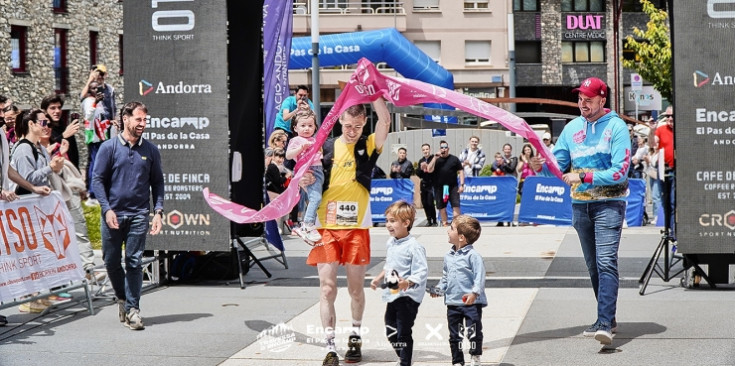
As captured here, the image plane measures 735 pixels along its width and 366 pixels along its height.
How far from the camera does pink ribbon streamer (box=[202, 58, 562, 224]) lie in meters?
8.42

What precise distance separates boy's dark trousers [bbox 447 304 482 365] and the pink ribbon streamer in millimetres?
1596

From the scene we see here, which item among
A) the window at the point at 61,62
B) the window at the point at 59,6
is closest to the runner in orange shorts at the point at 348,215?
the window at the point at 61,62

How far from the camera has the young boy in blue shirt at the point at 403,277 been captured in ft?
24.2

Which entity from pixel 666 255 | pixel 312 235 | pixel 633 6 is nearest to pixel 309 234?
pixel 312 235

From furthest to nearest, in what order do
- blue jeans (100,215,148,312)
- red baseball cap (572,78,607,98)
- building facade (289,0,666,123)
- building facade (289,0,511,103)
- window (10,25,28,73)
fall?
building facade (289,0,511,103) < building facade (289,0,666,123) < window (10,25,28,73) < blue jeans (100,215,148,312) < red baseball cap (572,78,607,98)

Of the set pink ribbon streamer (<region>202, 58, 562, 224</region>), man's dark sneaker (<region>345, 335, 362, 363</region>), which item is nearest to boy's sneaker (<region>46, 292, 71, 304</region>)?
pink ribbon streamer (<region>202, 58, 562, 224</region>)

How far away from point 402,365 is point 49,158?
16.5 feet

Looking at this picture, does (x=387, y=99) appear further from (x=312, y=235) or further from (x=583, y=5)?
(x=583, y=5)

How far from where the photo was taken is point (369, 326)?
31.8 ft

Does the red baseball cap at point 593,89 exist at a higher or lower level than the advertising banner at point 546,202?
higher

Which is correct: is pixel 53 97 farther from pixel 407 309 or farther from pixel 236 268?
pixel 407 309

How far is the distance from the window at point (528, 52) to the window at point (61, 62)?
26254 mm

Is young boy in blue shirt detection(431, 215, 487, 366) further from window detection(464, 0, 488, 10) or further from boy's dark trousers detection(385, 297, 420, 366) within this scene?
window detection(464, 0, 488, 10)

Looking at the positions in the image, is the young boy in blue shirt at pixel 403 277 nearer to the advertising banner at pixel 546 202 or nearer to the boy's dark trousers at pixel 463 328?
the boy's dark trousers at pixel 463 328
